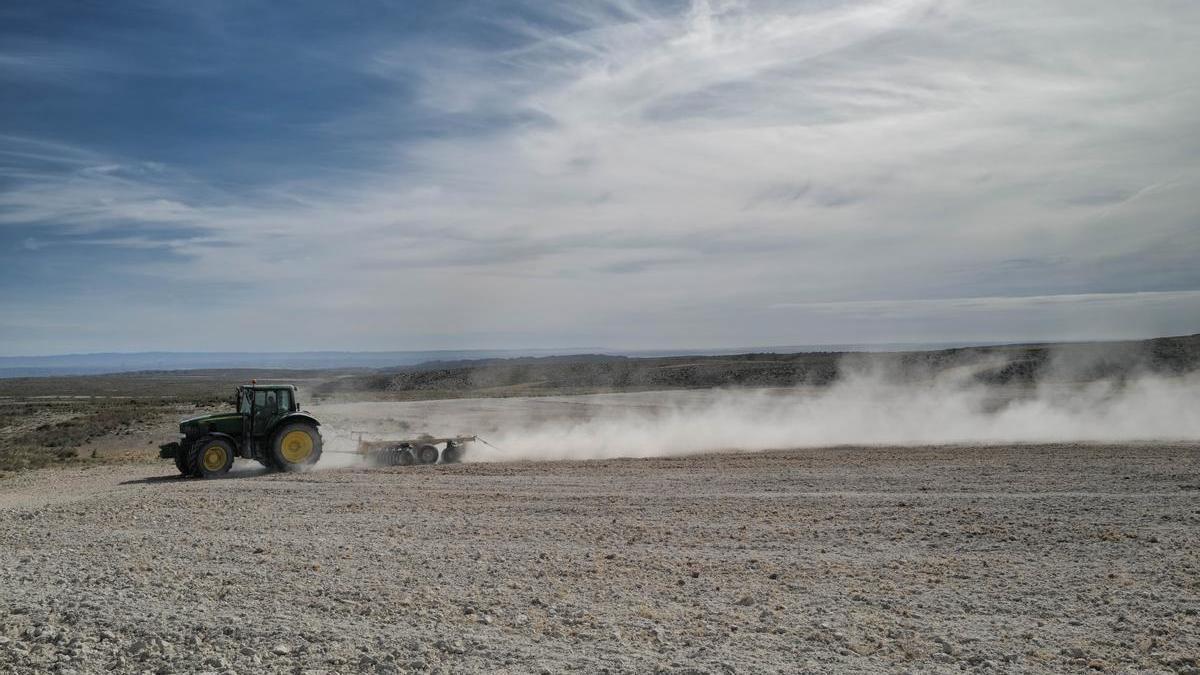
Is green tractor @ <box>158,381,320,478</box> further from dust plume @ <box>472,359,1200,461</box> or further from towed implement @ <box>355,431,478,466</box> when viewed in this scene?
dust plume @ <box>472,359,1200,461</box>

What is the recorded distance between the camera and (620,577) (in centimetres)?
999

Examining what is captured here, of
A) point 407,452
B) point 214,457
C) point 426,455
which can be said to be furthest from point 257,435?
point 426,455

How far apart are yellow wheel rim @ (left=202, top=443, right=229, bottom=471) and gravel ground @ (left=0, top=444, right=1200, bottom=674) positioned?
278 centimetres

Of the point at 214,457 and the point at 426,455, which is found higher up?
the point at 214,457

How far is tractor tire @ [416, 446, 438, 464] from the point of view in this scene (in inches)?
909

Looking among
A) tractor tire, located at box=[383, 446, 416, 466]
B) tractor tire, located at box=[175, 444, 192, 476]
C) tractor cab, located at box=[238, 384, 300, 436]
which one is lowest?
tractor tire, located at box=[383, 446, 416, 466]

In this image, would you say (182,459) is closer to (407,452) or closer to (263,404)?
(263,404)

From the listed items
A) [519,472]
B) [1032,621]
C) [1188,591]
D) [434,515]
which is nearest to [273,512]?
[434,515]

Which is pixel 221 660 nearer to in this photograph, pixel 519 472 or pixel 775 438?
pixel 519 472

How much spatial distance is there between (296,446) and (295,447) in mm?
37

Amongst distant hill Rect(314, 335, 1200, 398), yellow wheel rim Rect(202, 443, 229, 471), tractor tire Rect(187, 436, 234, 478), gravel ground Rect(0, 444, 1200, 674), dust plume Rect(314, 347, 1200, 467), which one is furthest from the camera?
distant hill Rect(314, 335, 1200, 398)

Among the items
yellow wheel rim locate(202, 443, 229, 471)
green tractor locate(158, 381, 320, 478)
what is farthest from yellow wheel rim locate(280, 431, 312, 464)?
yellow wheel rim locate(202, 443, 229, 471)

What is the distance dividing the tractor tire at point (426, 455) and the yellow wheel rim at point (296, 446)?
300cm

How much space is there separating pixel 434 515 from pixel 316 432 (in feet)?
27.8
